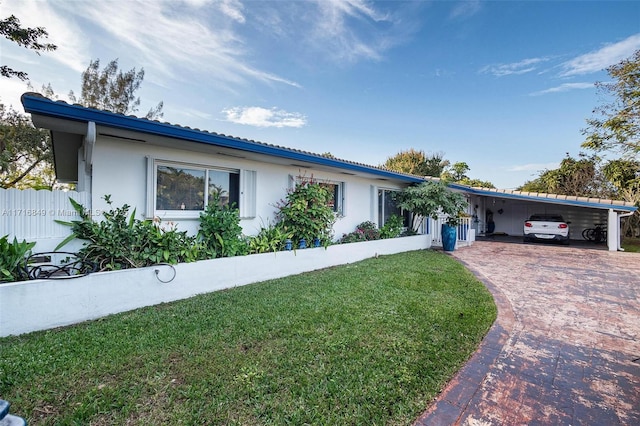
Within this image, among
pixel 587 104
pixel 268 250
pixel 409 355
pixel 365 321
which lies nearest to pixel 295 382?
pixel 409 355

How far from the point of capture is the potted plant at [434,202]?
9.88m

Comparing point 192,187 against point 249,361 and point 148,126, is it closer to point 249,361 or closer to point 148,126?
point 148,126

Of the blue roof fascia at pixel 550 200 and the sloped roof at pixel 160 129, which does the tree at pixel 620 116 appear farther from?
the sloped roof at pixel 160 129

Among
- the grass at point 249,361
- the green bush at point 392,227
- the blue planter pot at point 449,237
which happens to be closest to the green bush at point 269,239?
the grass at point 249,361

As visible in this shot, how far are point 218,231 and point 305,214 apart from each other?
2.13m

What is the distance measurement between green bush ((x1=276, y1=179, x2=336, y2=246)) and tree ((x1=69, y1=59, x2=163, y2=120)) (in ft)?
54.0

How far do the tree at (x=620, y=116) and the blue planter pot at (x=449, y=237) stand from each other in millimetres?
10422

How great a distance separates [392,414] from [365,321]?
1.64 metres

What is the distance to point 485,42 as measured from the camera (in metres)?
9.84

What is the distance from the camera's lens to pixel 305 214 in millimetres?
6785

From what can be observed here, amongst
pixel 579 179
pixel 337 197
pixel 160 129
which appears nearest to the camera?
pixel 160 129

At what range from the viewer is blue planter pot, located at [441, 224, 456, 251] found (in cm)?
1061

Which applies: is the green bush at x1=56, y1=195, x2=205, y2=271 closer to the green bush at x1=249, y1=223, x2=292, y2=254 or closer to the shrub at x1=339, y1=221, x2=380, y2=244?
the green bush at x1=249, y1=223, x2=292, y2=254

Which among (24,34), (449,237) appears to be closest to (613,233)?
(449,237)
